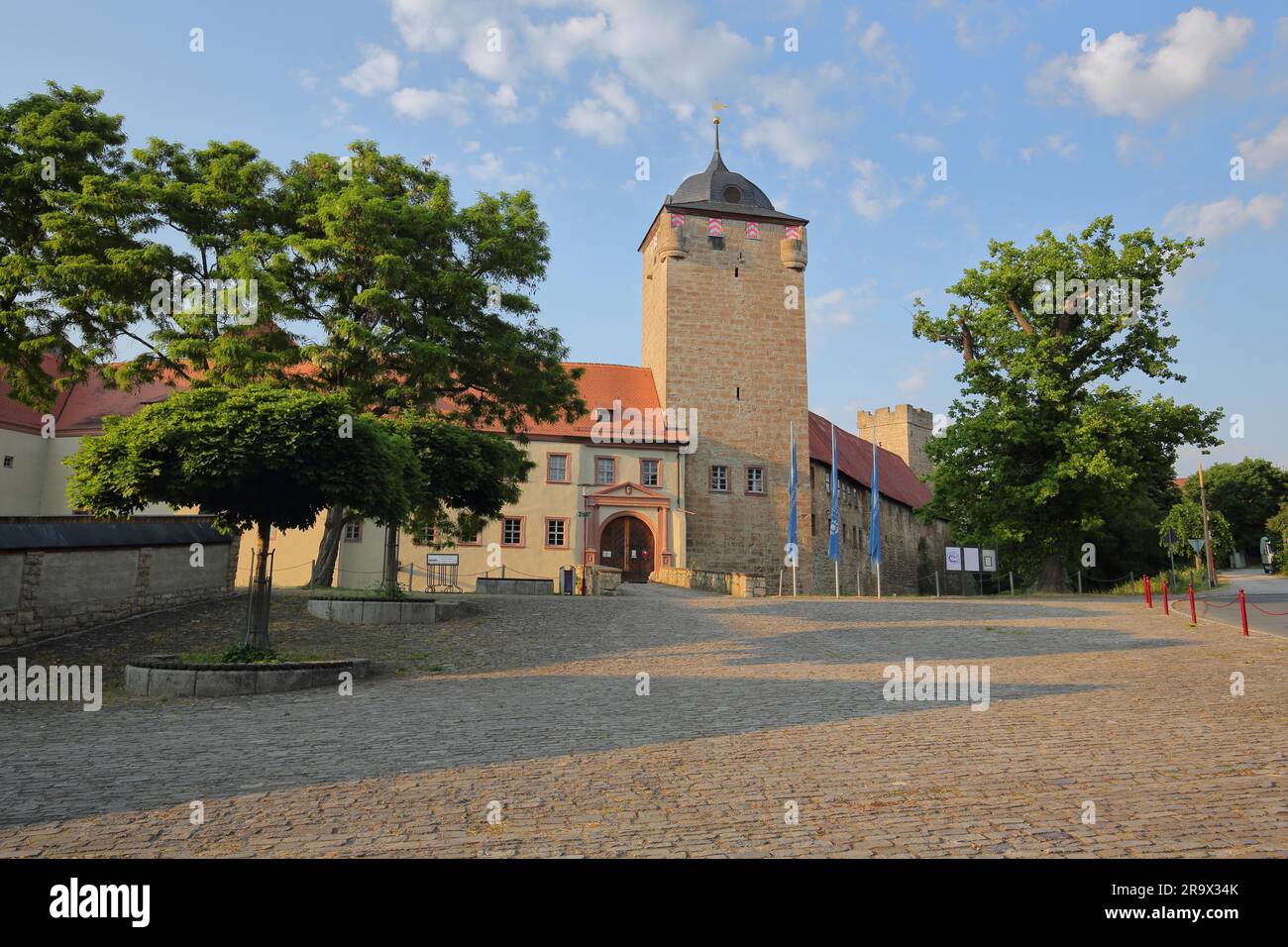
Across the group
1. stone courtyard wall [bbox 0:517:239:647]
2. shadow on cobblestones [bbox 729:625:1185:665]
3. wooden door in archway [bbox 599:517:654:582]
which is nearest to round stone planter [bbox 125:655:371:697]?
stone courtyard wall [bbox 0:517:239:647]

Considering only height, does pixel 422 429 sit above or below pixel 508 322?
below

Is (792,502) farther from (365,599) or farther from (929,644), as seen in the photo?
(365,599)

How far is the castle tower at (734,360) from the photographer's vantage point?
35562 millimetres

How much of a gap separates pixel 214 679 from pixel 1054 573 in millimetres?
27806

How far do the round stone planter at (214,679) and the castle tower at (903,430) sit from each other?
2163 inches

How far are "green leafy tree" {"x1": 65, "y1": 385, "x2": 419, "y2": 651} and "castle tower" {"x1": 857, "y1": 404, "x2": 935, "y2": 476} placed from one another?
53719 millimetres

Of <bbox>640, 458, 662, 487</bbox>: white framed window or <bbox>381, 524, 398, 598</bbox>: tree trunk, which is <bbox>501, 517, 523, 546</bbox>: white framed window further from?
<bbox>381, 524, 398, 598</bbox>: tree trunk

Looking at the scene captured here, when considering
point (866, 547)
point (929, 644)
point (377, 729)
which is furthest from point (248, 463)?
point (866, 547)

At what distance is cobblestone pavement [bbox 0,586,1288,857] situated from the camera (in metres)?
4.54

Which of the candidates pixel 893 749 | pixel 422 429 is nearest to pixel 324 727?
pixel 893 749

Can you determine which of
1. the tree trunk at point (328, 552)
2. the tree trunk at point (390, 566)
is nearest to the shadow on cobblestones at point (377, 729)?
the tree trunk at point (390, 566)
